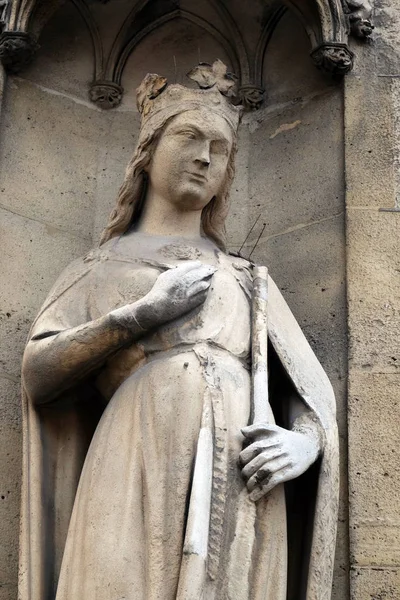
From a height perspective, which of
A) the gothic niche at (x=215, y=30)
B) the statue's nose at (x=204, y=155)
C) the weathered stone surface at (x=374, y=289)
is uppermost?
the gothic niche at (x=215, y=30)

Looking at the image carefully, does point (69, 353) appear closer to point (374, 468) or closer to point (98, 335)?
point (98, 335)

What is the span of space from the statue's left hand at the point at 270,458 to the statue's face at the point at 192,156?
1.07 metres

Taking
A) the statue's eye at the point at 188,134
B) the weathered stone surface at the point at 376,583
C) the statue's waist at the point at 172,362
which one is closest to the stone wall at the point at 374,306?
the weathered stone surface at the point at 376,583

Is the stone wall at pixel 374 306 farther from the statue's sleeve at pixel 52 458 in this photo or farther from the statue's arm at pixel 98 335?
the statue's sleeve at pixel 52 458

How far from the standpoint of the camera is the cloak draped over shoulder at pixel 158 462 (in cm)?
475

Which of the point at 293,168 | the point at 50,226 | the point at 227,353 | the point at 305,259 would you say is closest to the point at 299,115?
the point at 293,168

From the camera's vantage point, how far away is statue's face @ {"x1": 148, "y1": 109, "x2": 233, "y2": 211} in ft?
18.2

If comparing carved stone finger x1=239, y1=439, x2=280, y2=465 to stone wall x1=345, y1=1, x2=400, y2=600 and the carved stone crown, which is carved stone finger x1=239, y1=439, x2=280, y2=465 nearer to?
stone wall x1=345, y1=1, x2=400, y2=600

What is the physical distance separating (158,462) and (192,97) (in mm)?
1478

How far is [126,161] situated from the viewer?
6551 mm

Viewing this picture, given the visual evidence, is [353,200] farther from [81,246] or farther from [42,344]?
[42,344]

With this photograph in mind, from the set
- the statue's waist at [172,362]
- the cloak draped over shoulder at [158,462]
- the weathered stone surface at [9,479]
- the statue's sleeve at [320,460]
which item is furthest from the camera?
the weathered stone surface at [9,479]

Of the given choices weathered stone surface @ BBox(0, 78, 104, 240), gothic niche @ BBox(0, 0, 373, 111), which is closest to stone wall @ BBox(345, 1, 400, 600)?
gothic niche @ BBox(0, 0, 373, 111)

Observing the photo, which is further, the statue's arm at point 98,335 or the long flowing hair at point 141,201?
the long flowing hair at point 141,201
